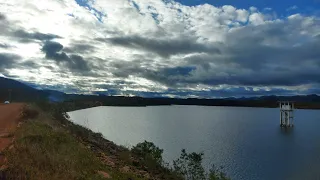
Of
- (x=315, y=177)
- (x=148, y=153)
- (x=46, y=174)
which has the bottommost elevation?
(x=315, y=177)

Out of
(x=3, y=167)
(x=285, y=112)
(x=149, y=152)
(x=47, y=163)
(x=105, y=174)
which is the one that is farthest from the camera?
(x=285, y=112)

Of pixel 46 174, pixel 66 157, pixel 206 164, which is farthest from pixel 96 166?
pixel 206 164

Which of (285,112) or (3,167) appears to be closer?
(3,167)

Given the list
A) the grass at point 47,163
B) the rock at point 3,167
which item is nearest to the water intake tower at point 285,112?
the grass at point 47,163

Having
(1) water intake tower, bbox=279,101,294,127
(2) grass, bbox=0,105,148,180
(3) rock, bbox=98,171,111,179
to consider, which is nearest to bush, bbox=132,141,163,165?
(2) grass, bbox=0,105,148,180

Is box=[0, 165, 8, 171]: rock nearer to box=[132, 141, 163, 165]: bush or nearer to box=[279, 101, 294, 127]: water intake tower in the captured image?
box=[132, 141, 163, 165]: bush

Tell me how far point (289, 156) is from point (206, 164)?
1423 centimetres

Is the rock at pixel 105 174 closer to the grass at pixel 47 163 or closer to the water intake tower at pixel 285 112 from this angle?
the grass at pixel 47 163

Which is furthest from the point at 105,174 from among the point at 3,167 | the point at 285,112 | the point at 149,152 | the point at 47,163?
the point at 285,112

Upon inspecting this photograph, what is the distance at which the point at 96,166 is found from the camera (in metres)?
14.8

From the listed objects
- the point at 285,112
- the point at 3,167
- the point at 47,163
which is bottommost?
the point at 47,163

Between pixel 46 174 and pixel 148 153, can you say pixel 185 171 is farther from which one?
pixel 46 174

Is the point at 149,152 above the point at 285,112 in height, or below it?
below

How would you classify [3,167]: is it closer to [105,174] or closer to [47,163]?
[47,163]
